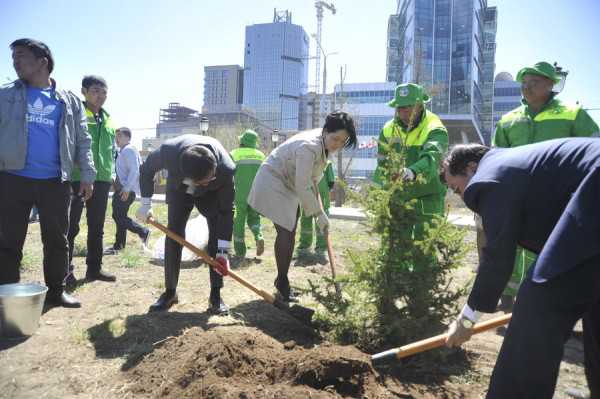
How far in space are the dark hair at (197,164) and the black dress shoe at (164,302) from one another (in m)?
1.43

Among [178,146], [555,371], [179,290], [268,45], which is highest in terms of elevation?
[268,45]

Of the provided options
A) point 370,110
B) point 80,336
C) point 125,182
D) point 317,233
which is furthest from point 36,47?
point 370,110

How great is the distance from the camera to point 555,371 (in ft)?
5.55

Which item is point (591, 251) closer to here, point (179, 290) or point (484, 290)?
point (484, 290)

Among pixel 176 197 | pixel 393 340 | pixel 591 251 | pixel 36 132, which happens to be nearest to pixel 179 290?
pixel 176 197

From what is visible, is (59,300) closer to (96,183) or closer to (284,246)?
(96,183)

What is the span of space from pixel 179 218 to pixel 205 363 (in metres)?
1.71

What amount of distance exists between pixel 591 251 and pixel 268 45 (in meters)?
73.5

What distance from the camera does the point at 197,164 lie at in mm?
3234

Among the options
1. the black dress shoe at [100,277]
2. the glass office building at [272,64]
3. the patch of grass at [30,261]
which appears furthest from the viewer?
the glass office building at [272,64]

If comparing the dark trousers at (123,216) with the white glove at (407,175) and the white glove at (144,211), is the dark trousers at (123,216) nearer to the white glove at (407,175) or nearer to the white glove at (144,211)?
the white glove at (144,211)

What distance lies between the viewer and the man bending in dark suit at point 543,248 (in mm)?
1613

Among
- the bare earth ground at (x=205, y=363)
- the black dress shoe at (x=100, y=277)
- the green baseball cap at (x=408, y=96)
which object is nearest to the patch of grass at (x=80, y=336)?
the bare earth ground at (x=205, y=363)

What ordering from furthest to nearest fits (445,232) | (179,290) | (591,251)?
1. (179,290)
2. (445,232)
3. (591,251)
